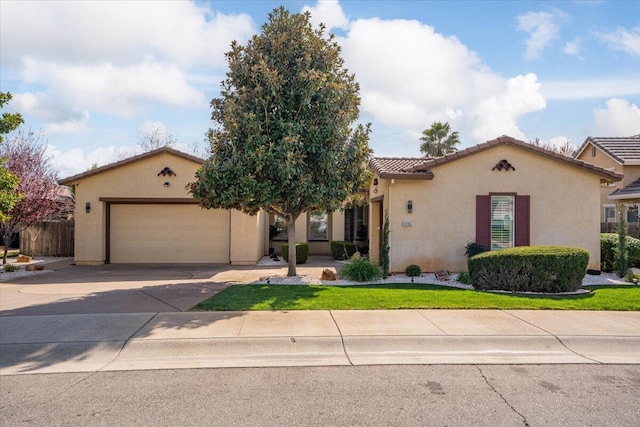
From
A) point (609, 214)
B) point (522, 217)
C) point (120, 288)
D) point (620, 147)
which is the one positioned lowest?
point (120, 288)

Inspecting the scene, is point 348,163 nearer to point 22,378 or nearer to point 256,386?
point 256,386

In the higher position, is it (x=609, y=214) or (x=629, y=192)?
(x=629, y=192)

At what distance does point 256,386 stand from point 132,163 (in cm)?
1425

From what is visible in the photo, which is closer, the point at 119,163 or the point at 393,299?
the point at 393,299

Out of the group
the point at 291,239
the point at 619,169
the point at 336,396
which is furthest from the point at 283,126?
the point at 619,169

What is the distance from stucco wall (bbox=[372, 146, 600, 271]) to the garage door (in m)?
7.36

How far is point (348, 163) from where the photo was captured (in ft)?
39.4

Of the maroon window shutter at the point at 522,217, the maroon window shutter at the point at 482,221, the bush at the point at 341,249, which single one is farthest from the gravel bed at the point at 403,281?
the bush at the point at 341,249

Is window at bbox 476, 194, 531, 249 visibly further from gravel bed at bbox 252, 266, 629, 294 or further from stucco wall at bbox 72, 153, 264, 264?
stucco wall at bbox 72, 153, 264, 264

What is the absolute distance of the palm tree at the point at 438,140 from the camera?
29.6 metres

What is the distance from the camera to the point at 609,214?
21.4 metres

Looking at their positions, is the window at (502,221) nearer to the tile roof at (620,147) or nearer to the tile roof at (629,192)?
the tile roof at (629,192)

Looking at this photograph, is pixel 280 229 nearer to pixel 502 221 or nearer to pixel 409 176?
pixel 409 176

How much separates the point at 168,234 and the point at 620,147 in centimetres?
2141
